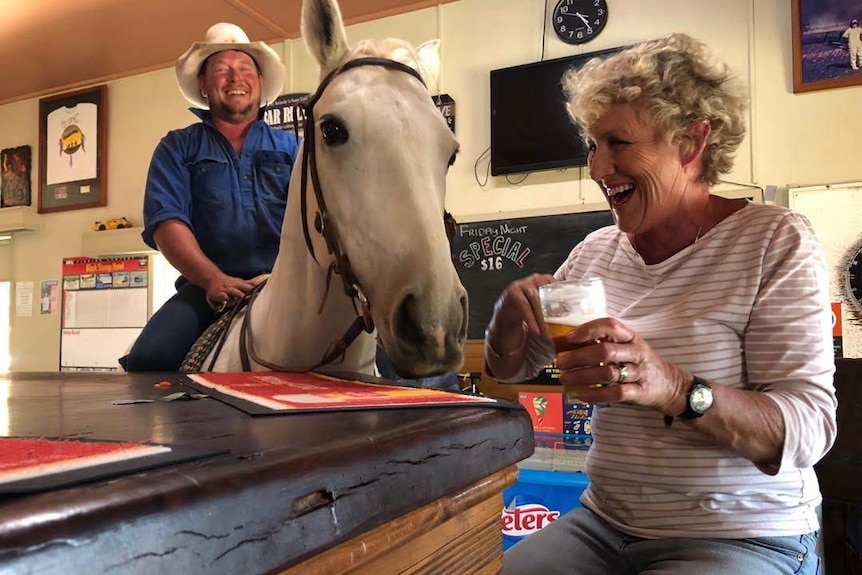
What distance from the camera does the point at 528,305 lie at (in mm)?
1192

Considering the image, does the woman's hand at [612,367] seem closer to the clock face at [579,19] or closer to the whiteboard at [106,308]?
the clock face at [579,19]

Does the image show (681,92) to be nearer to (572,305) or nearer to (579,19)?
(572,305)

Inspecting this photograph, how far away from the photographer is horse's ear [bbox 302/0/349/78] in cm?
120

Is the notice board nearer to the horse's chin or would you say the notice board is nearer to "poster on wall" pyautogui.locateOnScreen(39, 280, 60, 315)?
"poster on wall" pyautogui.locateOnScreen(39, 280, 60, 315)

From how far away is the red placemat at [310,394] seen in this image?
62 cm

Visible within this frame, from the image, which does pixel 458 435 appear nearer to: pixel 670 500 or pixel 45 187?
pixel 670 500

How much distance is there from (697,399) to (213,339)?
101cm

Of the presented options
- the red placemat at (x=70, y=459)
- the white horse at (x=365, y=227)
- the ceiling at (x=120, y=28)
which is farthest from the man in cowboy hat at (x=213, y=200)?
the ceiling at (x=120, y=28)

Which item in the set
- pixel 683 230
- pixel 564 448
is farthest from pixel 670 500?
pixel 564 448

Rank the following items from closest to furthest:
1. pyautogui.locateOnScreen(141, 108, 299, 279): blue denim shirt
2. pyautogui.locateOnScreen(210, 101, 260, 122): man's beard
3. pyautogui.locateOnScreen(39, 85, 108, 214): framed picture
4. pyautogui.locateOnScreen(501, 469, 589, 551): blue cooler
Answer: pyautogui.locateOnScreen(141, 108, 299, 279): blue denim shirt → pyautogui.locateOnScreen(210, 101, 260, 122): man's beard → pyautogui.locateOnScreen(501, 469, 589, 551): blue cooler → pyautogui.locateOnScreen(39, 85, 108, 214): framed picture

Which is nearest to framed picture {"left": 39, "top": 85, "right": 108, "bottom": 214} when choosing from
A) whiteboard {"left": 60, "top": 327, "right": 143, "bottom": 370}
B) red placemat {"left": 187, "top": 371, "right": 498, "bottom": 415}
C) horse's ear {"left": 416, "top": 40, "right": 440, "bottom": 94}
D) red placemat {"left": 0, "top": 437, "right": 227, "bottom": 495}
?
whiteboard {"left": 60, "top": 327, "right": 143, "bottom": 370}

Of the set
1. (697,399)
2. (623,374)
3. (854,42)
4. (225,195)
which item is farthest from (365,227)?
(854,42)

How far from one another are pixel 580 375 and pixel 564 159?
9.29 feet

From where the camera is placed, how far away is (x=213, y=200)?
5.73 ft
